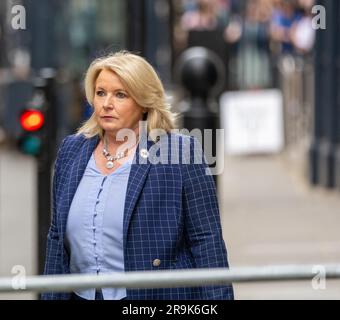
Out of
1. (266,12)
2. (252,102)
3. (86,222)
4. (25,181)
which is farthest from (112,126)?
(266,12)

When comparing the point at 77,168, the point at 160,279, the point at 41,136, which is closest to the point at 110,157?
the point at 77,168

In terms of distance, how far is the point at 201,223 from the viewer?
14.3 feet

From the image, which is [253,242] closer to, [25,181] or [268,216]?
[268,216]

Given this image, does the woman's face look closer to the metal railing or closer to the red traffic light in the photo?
the metal railing

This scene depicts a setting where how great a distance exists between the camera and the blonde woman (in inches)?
169

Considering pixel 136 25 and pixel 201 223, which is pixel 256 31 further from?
pixel 201 223

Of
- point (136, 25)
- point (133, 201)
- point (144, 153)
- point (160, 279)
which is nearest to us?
point (160, 279)

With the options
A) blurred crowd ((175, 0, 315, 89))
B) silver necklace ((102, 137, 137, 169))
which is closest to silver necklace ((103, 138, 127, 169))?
silver necklace ((102, 137, 137, 169))

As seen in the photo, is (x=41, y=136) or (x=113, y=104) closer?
(x=113, y=104)

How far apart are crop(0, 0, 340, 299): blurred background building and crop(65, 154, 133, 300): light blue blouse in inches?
41.5

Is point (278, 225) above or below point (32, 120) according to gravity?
below

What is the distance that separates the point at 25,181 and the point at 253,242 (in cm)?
596

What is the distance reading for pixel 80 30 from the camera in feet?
96.6

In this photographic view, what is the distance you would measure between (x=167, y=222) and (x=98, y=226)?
0.25 m
